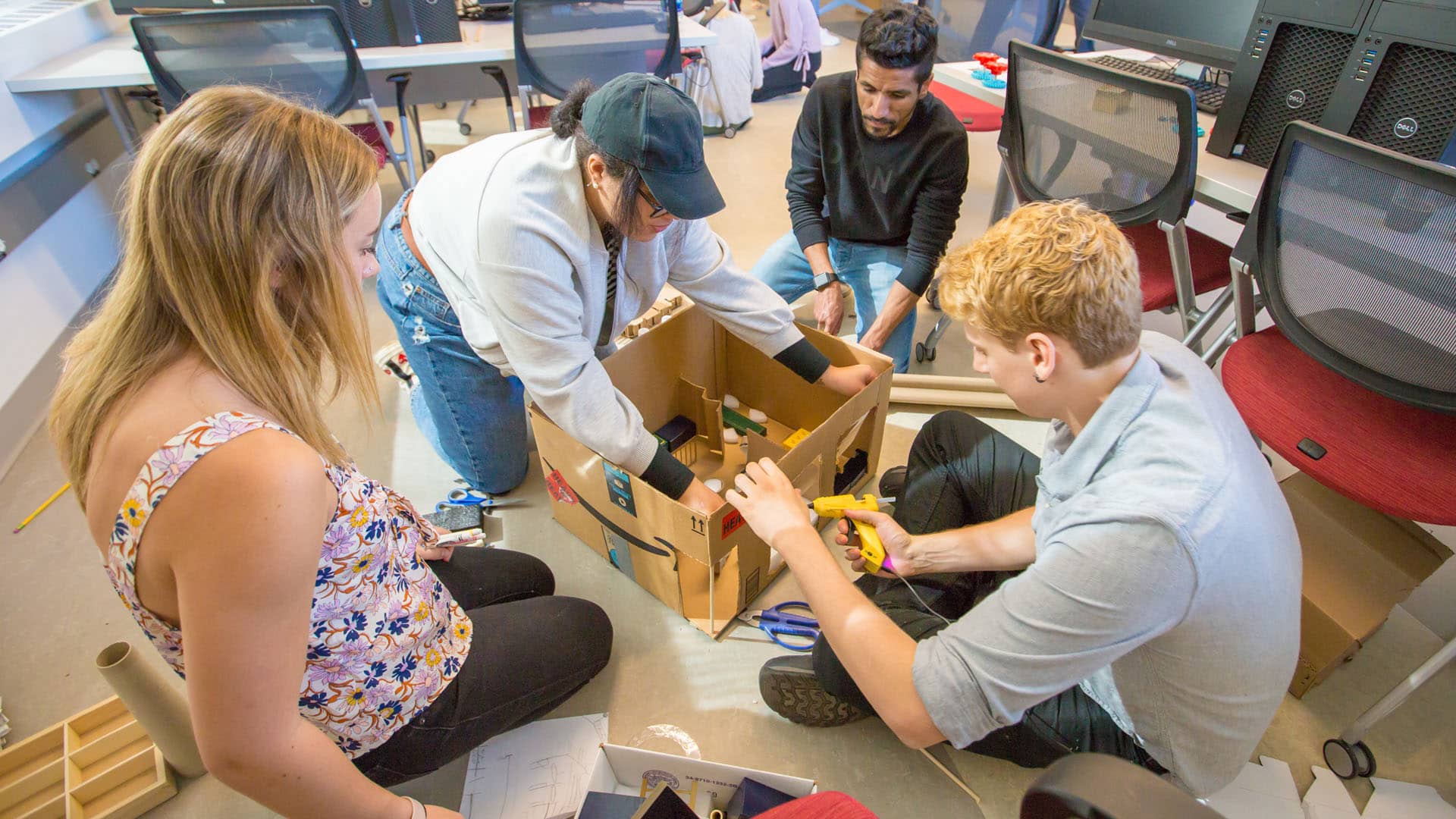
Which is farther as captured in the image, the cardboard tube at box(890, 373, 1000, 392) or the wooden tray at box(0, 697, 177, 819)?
the cardboard tube at box(890, 373, 1000, 392)

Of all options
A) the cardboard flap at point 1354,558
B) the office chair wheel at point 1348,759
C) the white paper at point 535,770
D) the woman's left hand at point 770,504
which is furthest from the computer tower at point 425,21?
the office chair wheel at point 1348,759

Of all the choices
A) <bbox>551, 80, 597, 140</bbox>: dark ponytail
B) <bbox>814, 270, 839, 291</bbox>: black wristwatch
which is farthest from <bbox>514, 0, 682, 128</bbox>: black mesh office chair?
<bbox>551, 80, 597, 140</bbox>: dark ponytail

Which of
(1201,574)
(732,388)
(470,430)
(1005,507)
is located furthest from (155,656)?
(1201,574)

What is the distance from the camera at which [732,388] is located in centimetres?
190

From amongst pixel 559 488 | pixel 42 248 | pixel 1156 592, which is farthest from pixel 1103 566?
pixel 42 248

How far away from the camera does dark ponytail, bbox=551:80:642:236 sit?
1.05 meters

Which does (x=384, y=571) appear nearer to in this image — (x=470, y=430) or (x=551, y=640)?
(x=551, y=640)

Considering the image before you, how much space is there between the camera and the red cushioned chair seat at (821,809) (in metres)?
0.75

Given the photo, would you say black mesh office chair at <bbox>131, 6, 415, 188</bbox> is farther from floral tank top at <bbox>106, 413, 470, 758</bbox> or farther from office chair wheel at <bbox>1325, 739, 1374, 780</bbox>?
office chair wheel at <bbox>1325, 739, 1374, 780</bbox>

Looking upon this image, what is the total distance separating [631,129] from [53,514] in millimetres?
1760

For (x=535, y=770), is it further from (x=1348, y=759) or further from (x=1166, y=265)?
(x=1166, y=265)

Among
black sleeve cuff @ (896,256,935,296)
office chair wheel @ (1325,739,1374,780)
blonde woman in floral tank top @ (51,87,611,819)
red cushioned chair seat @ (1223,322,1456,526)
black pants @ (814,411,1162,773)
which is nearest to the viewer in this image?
blonde woman in floral tank top @ (51,87,611,819)

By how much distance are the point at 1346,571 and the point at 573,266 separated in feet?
4.91

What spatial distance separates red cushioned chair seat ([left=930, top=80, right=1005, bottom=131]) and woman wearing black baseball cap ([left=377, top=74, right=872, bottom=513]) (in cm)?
131
